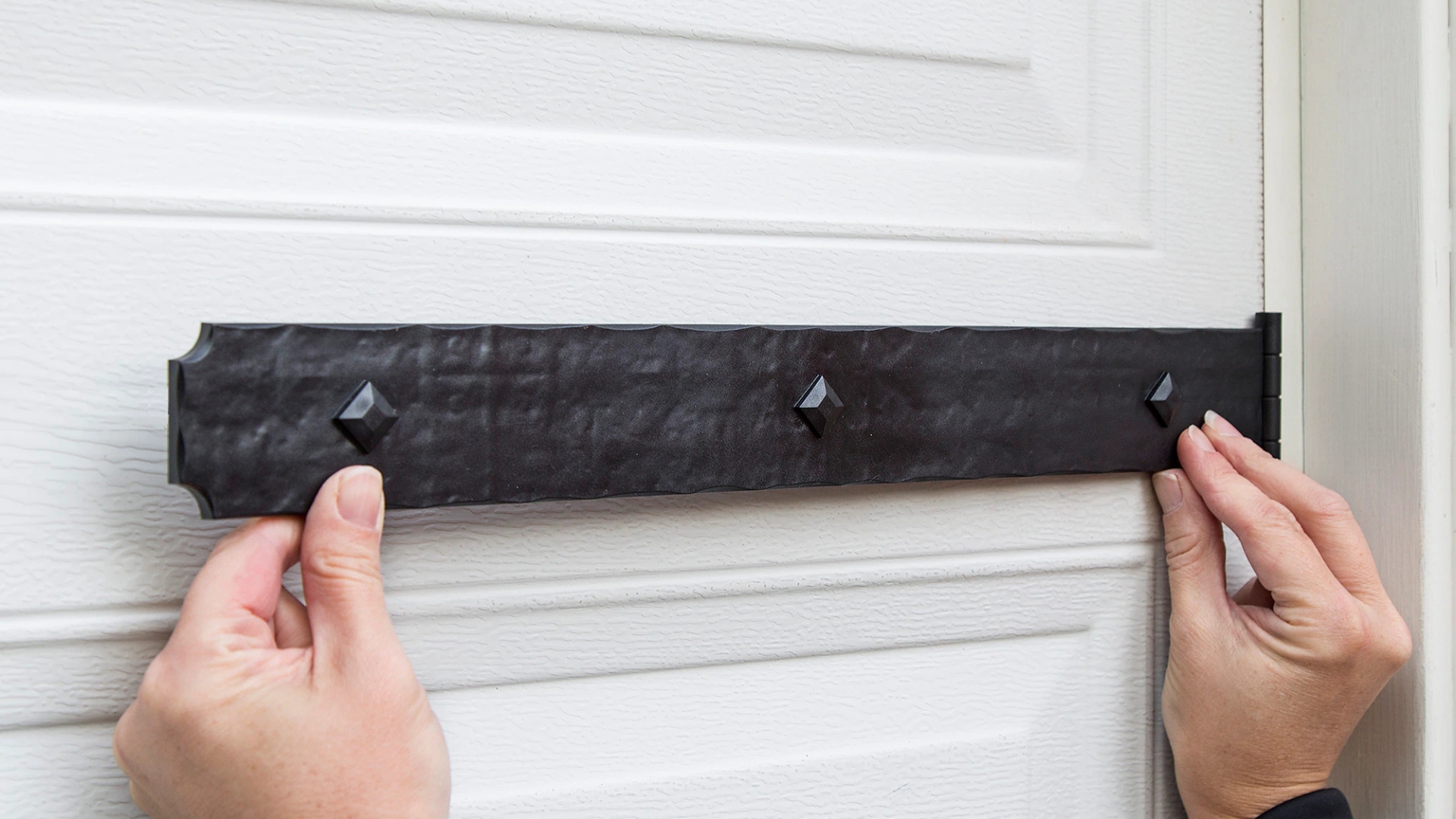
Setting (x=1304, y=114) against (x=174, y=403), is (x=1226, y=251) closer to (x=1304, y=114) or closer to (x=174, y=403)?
(x=1304, y=114)

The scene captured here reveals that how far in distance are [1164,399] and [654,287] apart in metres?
0.31

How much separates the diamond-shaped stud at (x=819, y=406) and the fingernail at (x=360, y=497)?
207mm

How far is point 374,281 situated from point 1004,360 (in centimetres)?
34

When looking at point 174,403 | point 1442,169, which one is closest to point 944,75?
point 1442,169

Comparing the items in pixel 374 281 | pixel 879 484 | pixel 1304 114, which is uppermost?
pixel 1304 114

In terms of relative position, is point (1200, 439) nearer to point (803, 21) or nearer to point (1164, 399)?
point (1164, 399)

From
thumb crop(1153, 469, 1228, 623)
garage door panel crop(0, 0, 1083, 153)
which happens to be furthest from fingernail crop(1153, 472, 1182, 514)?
garage door panel crop(0, 0, 1083, 153)

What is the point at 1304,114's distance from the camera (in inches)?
22.5

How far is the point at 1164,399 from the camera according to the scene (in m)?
0.51

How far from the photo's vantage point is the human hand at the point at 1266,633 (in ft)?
1.58

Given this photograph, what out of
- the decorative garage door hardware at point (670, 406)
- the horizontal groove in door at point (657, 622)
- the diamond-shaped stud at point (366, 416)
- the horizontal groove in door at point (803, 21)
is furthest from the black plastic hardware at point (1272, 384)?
the diamond-shaped stud at point (366, 416)

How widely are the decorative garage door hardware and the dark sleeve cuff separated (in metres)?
0.20

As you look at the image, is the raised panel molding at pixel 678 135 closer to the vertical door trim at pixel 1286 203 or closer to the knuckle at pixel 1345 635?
the vertical door trim at pixel 1286 203

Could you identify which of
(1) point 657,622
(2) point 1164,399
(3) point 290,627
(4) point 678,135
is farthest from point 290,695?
(2) point 1164,399
